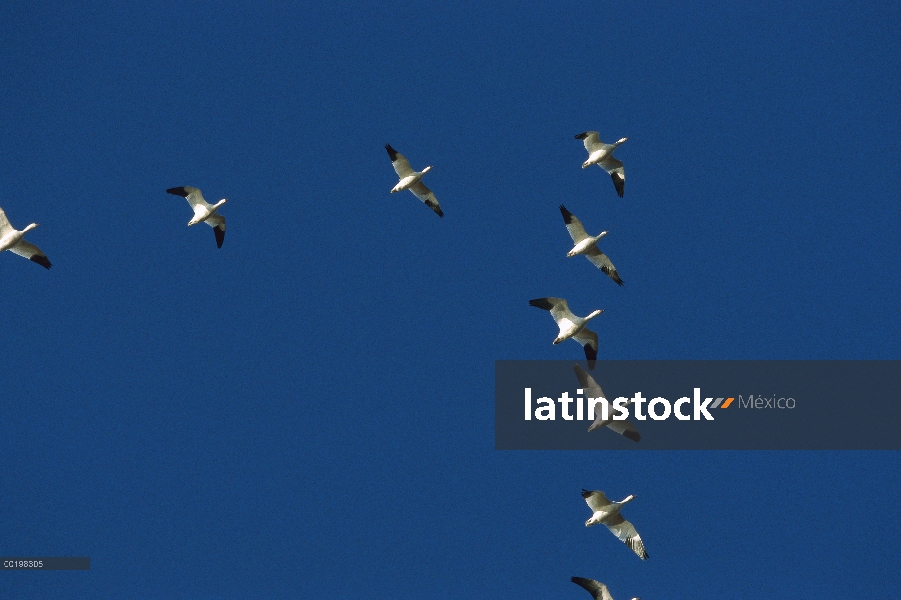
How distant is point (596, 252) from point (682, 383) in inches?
386

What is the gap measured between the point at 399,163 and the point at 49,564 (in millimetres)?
23473

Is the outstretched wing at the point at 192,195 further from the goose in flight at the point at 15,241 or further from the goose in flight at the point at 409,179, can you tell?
the goose in flight at the point at 409,179

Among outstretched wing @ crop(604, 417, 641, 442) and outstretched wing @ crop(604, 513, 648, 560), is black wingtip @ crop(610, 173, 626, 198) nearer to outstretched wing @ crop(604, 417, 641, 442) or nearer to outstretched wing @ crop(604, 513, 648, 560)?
outstretched wing @ crop(604, 417, 641, 442)

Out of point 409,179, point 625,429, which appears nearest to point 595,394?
point 625,429

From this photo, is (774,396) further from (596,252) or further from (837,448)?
(596,252)

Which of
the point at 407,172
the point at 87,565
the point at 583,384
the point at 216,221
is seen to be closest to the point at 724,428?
the point at 583,384

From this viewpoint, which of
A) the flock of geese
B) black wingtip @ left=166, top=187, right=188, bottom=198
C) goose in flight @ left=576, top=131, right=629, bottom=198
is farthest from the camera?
black wingtip @ left=166, top=187, right=188, bottom=198

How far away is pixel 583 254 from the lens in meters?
62.6

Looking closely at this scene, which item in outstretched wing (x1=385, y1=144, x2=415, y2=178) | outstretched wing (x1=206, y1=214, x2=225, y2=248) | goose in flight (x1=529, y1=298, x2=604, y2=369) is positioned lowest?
goose in flight (x1=529, y1=298, x2=604, y2=369)

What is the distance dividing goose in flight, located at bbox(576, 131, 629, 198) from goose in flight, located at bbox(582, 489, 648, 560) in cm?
1183

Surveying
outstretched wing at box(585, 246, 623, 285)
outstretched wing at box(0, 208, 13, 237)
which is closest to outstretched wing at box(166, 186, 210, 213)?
outstretched wing at box(0, 208, 13, 237)

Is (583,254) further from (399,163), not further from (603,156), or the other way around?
(399,163)

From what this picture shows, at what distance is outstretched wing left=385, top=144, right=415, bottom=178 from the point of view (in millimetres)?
63034

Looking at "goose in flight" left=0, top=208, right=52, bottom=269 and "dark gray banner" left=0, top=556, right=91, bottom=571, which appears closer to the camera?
"goose in flight" left=0, top=208, right=52, bottom=269
